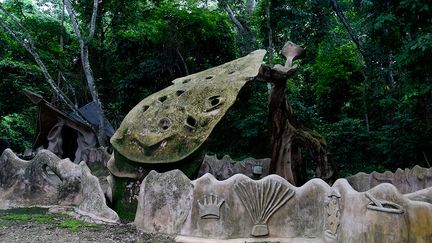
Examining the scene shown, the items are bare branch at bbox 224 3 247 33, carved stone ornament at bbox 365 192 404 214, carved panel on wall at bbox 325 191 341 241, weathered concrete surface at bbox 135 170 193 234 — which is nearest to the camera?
carved stone ornament at bbox 365 192 404 214

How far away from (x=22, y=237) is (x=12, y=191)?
1.75 m

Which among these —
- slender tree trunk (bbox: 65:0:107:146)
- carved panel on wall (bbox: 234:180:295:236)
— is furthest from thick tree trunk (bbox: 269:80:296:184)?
slender tree trunk (bbox: 65:0:107:146)

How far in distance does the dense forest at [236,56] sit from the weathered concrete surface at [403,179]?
2756mm

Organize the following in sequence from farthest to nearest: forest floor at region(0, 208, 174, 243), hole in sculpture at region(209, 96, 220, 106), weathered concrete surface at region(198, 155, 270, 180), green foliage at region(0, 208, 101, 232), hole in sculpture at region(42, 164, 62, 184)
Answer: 1. weathered concrete surface at region(198, 155, 270, 180)
2. hole in sculpture at region(42, 164, 62, 184)
3. hole in sculpture at region(209, 96, 220, 106)
4. green foliage at region(0, 208, 101, 232)
5. forest floor at region(0, 208, 174, 243)

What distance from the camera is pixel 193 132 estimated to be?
546 centimetres

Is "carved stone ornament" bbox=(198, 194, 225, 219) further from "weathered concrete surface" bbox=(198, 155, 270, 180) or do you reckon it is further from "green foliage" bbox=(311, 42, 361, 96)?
"green foliage" bbox=(311, 42, 361, 96)

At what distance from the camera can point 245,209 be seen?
4617 millimetres

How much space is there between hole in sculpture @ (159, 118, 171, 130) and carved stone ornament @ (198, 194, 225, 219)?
4.61ft

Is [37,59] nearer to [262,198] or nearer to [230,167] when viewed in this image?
[230,167]

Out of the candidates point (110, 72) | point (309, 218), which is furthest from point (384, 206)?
point (110, 72)

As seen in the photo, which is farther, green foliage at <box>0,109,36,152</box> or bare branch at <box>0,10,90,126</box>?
green foliage at <box>0,109,36,152</box>

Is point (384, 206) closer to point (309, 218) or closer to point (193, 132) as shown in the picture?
point (309, 218)

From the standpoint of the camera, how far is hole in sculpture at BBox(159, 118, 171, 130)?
5.69 m

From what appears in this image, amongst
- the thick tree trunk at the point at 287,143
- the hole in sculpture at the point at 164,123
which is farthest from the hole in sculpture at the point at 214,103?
the thick tree trunk at the point at 287,143
